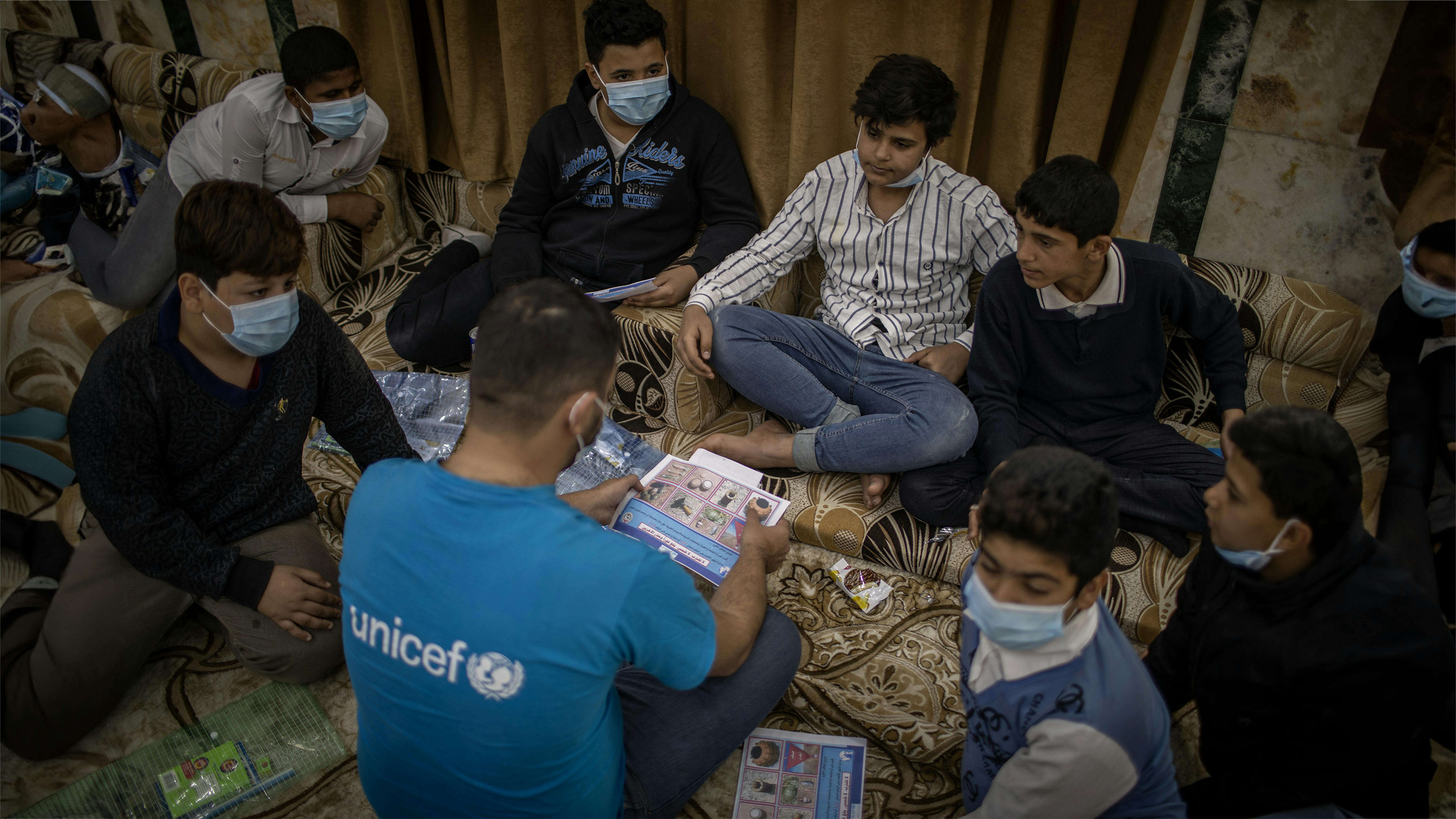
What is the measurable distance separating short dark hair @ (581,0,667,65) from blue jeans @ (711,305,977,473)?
3.14 ft

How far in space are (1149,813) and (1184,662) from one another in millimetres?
504

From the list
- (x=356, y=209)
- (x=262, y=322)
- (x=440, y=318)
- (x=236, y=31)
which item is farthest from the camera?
(x=236, y=31)

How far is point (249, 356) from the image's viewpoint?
6.73 feet

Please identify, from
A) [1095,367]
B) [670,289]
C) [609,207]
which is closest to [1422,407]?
[1095,367]

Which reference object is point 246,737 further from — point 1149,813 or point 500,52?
point 500,52

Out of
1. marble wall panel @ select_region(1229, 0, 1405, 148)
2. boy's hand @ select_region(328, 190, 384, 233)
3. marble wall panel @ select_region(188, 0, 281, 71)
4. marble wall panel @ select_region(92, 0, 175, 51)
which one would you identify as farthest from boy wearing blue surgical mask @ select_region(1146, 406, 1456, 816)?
marble wall panel @ select_region(92, 0, 175, 51)

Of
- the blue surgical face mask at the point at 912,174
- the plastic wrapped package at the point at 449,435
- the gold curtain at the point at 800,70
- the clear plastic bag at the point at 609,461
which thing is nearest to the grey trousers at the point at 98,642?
the plastic wrapped package at the point at 449,435

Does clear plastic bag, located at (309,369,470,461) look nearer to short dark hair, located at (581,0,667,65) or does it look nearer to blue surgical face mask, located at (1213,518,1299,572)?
short dark hair, located at (581,0,667,65)

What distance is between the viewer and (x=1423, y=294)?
7.23 feet

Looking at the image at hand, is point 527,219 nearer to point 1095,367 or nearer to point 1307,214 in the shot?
point 1095,367

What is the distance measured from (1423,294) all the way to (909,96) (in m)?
1.44

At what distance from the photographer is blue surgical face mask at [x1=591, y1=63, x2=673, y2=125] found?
2904 millimetres

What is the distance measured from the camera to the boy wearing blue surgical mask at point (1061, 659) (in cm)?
137

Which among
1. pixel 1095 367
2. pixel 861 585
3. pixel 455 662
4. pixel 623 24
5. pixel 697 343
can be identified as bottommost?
pixel 861 585
